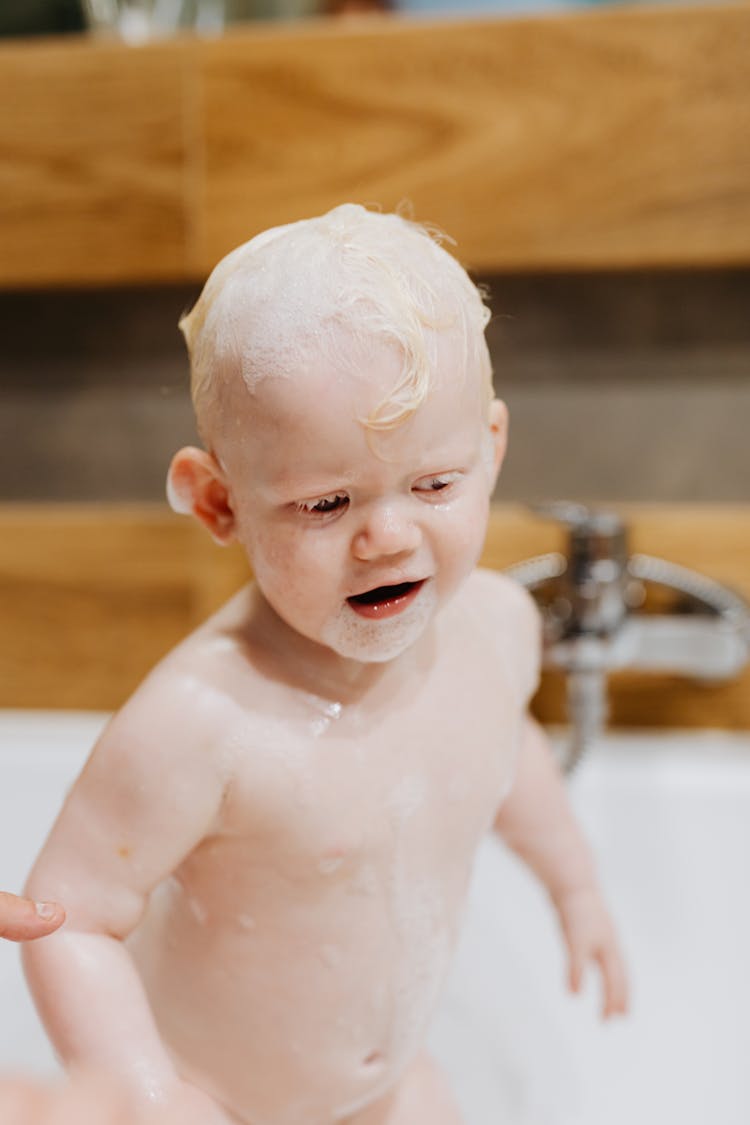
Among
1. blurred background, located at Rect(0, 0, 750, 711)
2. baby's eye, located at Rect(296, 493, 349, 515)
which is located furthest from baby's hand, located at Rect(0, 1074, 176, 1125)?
blurred background, located at Rect(0, 0, 750, 711)

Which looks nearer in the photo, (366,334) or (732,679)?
(366,334)

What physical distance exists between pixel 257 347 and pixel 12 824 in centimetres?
34

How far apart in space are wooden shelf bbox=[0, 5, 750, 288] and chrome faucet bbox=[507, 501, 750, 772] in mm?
217

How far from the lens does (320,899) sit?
1.45ft

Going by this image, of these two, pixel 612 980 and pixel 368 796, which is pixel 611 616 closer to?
pixel 612 980

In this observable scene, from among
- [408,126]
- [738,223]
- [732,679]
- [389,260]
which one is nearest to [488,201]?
[408,126]

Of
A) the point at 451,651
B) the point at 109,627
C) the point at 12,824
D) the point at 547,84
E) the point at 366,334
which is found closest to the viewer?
the point at 366,334

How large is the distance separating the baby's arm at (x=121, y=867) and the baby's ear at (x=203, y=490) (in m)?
0.06

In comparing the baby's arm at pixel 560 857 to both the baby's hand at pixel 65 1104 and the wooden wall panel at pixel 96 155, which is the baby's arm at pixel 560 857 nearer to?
the baby's hand at pixel 65 1104

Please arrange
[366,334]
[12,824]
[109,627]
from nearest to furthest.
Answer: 1. [366,334]
2. [12,824]
3. [109,627]

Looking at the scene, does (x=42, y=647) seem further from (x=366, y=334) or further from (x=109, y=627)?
(x=366, y=334)

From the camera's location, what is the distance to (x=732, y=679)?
2.99ft

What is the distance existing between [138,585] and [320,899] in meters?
0.53

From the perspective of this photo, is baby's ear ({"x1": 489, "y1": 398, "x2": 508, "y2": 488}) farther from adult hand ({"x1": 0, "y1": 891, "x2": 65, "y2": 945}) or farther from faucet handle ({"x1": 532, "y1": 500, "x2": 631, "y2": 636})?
faucet handle ({"x1": 532, "y1": 500, "x2": 631, "y2": 636})
